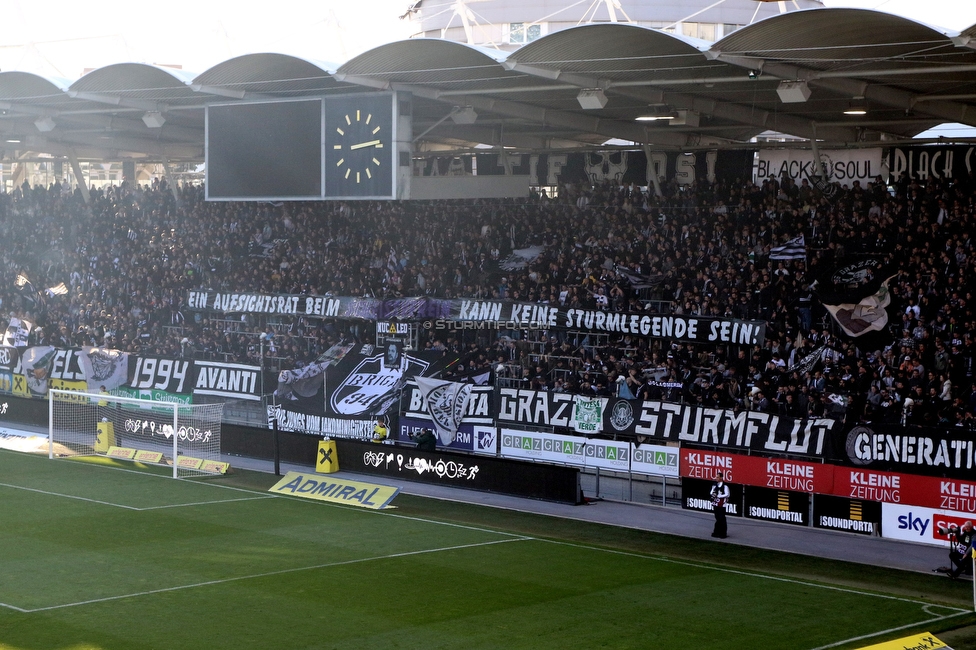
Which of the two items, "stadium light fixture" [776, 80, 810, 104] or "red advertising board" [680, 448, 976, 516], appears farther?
"stadium light fixture" [776, 80, 810, 104]

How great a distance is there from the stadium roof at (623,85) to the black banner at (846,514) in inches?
331

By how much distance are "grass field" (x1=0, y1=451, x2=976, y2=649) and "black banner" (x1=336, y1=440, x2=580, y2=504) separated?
154 centimetres

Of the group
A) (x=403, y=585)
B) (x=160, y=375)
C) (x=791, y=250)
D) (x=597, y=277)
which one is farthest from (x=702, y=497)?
(x=160, y=375)

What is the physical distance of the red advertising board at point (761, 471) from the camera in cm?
2261

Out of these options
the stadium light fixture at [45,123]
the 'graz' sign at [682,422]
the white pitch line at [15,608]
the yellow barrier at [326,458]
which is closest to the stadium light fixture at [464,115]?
the 'graz' sign at [682,422]

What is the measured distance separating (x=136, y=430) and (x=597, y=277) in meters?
13.6

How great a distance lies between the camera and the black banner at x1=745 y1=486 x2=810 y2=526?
74.2ft

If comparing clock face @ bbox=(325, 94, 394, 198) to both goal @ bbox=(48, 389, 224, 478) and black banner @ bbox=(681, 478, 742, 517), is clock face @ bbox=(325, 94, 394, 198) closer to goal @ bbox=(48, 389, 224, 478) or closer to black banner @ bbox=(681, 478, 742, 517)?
goal @ bbox=(48, 389, 224, 478)

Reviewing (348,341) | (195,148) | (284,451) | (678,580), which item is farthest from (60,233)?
(678,580)

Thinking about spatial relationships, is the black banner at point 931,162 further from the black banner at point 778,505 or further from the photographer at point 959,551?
the photographer at point 959,551

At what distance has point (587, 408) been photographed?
26.4 metres

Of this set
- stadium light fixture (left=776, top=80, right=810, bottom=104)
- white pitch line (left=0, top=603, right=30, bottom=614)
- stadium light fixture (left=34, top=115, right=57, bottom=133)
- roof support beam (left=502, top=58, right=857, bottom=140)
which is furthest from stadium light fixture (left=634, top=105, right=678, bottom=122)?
stadium light fixture (left=34, top=115, right=57, bottom=133)

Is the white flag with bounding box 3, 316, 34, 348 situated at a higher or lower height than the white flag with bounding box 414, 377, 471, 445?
higher

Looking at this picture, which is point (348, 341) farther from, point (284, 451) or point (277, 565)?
point (277, 565)
